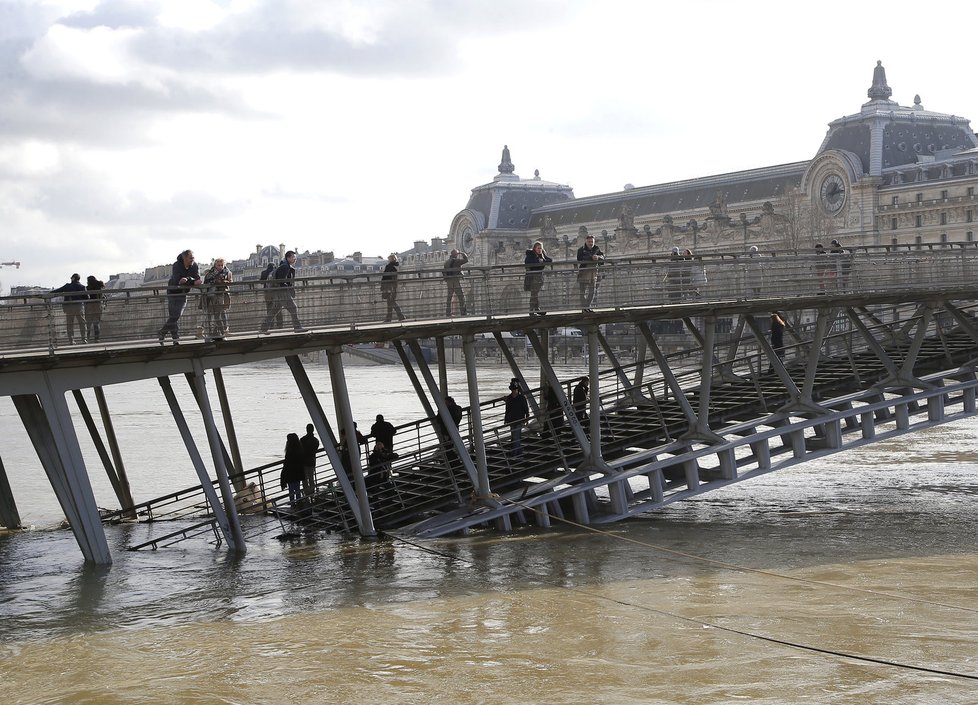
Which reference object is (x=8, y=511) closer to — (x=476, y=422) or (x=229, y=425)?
(x=229, y=425)

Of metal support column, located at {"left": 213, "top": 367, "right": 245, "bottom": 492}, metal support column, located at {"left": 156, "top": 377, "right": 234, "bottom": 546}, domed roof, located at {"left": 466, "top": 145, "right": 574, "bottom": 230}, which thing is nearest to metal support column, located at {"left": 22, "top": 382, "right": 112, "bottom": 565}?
metal support column, located at {"left": 156, "top": 377, "right": 234, "bottom": 546}

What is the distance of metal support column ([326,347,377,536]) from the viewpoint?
18.3 metres

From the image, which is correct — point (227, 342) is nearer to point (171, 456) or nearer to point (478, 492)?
point (478, 492)

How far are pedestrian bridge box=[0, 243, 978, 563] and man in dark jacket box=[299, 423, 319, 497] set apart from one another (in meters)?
0.27

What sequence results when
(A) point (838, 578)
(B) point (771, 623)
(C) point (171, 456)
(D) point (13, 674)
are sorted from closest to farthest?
(D) point (13, 674) → (B) point (771, 623) → (A) point (838, 578) → (C) point (171, 456)

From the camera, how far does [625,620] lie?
14805 millimetres

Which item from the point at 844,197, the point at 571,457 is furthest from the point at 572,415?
the point at 844,197

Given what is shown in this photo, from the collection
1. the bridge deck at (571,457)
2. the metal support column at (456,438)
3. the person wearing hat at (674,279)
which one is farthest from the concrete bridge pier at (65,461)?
the person wearing hat at (674,279)

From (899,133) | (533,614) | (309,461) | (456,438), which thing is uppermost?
(899,133)

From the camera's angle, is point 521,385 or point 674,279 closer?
point 674,279

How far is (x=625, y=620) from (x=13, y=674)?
19.8 feet

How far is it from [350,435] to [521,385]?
3719mm

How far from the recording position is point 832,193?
107 meters

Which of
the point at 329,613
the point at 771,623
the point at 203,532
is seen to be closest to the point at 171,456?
the point at 203,532
